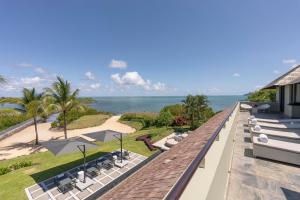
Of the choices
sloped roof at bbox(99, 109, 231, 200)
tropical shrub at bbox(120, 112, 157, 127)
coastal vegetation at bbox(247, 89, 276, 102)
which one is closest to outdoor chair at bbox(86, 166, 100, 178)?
sloped roof at bbox(99, 109, 231, 200)

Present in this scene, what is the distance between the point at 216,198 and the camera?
2.37 meters

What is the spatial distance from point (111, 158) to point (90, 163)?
1.41 meters

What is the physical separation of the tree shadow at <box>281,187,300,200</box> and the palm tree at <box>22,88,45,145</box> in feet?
69.8

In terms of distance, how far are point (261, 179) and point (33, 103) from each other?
21238 mm

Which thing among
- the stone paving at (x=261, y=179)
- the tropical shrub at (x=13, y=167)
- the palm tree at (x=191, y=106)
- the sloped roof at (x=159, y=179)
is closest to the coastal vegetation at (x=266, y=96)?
the palm tree at (x=191, y=106)

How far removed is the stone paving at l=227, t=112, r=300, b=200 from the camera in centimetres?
300

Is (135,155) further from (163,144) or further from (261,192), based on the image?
(261,192)

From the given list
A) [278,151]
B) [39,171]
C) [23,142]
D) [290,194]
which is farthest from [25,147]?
[290,194]

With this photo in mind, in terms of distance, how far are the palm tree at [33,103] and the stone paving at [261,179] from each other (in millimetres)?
20172

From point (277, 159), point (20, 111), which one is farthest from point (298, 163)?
point (20, 111)

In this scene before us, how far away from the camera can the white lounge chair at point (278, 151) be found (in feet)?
14.1

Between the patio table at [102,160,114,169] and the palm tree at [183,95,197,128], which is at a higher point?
the palm tree at [183,95,197,128]

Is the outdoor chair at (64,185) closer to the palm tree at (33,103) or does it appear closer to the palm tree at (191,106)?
the palm tree at (33,103)

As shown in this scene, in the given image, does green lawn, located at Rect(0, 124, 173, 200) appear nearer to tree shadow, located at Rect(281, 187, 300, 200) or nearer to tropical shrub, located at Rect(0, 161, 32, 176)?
tropical shrub, located at Rect(0, 161, 32, 176)
